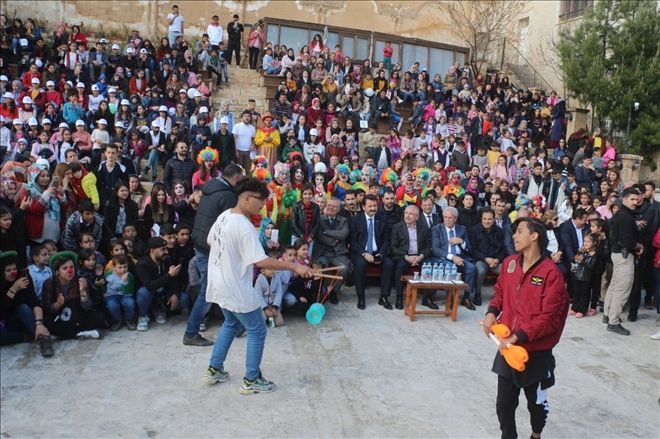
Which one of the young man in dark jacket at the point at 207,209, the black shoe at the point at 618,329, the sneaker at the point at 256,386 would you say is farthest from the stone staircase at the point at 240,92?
the sneaker at the point at 256,386

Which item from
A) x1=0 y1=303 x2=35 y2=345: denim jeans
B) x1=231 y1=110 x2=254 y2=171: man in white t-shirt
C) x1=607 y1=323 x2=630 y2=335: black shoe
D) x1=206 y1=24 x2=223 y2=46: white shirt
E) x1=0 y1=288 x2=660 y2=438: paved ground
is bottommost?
x1=607 y1=323 x2=630 y2=335: black shoe

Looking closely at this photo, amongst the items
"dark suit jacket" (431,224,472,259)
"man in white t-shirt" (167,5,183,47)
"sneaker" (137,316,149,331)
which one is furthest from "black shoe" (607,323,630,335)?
"man in white t-shirt" (167,5,183,47)

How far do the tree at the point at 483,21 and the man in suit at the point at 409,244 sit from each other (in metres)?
16.0

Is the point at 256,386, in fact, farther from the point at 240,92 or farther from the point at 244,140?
the point at 240,92

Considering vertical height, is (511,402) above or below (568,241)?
below

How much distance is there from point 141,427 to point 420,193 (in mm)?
6866

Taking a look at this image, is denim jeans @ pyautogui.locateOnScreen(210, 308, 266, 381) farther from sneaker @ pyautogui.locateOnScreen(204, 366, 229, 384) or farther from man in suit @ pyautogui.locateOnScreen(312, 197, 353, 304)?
man in suit @ pyautogui.locateOnScreen(312, 197, 353, 304)

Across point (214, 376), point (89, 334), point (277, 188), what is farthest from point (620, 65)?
point (89, 334)

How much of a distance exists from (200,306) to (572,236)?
575cm

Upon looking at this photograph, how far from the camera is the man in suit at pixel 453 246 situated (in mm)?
8531

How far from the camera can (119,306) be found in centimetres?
670

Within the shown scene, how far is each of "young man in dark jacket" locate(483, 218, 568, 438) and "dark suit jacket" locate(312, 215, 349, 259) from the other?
4170 mm

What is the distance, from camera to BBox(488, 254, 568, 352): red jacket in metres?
3.96

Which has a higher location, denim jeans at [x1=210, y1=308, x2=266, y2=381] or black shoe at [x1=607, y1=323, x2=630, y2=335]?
denim jeans at [x1=210, y1=308, x2=266, y2=381]
